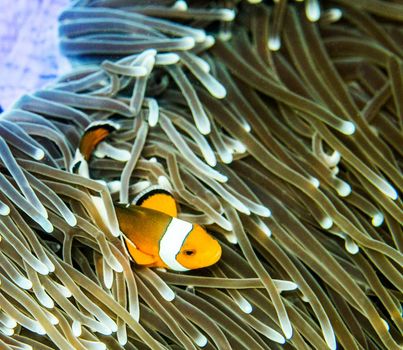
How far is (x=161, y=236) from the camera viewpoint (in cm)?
119

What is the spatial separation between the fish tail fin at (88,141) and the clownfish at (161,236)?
13 cm

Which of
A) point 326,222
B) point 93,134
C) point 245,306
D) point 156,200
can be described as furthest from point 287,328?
point 93,134

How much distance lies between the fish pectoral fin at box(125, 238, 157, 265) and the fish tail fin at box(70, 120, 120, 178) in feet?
0.61

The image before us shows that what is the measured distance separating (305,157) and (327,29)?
359mm

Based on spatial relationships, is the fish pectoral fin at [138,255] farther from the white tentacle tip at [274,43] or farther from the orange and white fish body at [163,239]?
the white tentacle tip at [274,43]

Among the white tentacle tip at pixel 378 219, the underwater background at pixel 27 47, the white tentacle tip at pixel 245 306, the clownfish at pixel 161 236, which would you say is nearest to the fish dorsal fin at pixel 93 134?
the clownfish at pixel 161 236

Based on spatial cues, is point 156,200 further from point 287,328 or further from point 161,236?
point 287,328

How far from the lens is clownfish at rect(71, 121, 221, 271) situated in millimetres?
1178

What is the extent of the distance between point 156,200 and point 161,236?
76 mm

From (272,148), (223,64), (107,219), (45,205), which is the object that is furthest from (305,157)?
(45,205)

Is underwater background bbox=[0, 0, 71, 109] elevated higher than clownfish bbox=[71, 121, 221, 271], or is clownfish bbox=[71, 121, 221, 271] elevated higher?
underwater background bbox=[0, 0, 71, 109]

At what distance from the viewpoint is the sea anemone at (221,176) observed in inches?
45.9

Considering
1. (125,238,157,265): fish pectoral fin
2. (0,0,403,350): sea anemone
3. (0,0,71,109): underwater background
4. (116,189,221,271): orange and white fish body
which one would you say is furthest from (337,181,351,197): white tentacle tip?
(0,0,71,109): underwater background

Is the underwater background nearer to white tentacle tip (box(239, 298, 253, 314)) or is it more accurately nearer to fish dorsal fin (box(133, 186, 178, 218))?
fish dorsal fin (box(133, 186, 178, 218))
